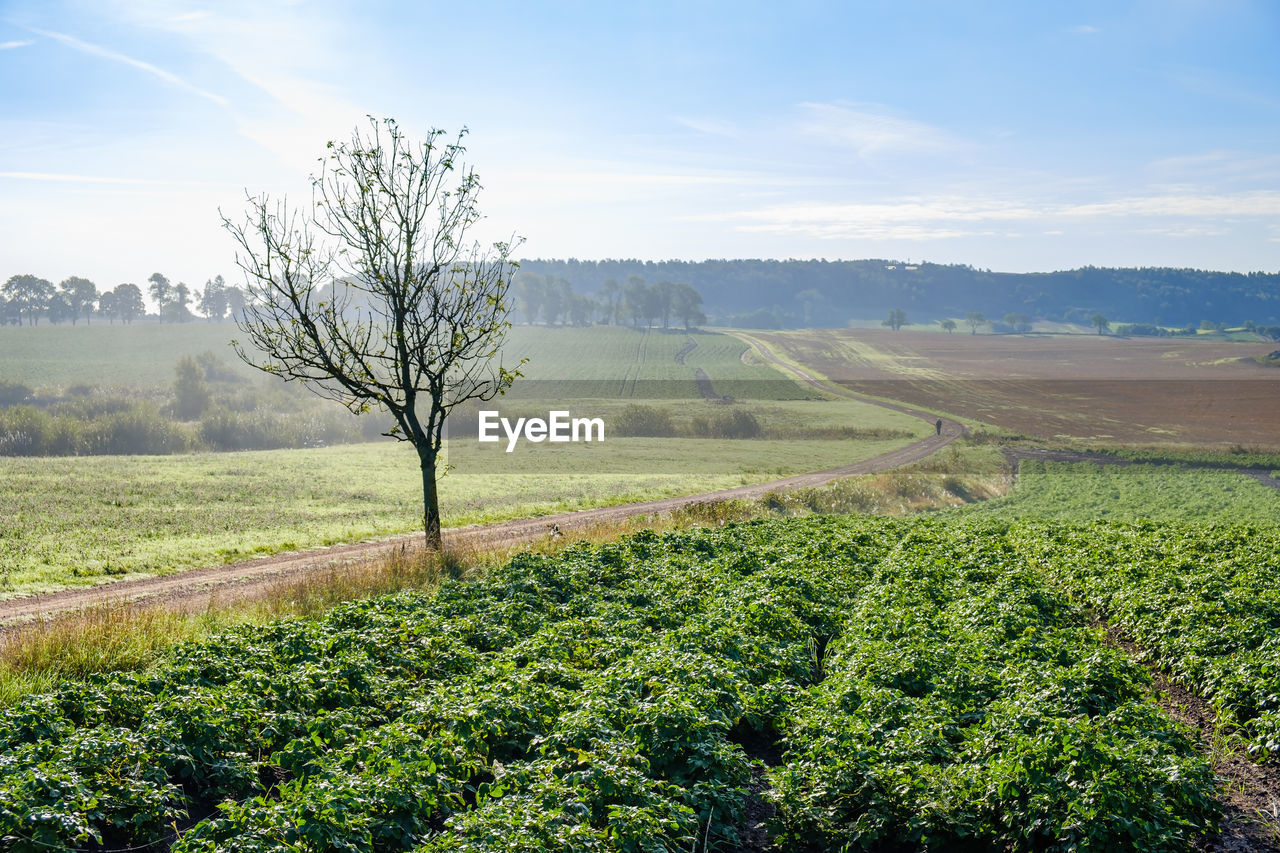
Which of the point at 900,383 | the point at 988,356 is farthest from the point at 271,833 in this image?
the point at 988,356

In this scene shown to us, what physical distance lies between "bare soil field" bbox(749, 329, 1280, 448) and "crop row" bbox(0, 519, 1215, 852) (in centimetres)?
7241

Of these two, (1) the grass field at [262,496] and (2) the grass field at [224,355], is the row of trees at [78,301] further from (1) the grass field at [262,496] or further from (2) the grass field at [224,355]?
(1) the grass field at [262,496]

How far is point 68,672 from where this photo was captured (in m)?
12.1

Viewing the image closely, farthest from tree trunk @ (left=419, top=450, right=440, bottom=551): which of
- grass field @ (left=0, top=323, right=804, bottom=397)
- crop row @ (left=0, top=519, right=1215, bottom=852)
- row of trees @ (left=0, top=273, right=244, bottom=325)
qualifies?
row of trees @ (left=0, top=273, right=244, bottom=325)

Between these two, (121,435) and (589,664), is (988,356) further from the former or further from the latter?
(589,664)

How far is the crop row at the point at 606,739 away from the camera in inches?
291

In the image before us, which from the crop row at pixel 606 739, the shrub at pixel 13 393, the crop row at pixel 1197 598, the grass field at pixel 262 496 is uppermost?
the shrub at pixel 13 393

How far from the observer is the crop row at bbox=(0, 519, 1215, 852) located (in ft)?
24.2

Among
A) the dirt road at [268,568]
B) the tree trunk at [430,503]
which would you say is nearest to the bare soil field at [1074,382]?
the dirt road at [268,568]

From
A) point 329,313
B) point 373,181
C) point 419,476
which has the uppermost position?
point 373,181

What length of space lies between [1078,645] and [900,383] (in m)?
107

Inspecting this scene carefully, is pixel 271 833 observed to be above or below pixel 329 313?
below

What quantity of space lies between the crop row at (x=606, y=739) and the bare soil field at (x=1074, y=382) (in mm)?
72412

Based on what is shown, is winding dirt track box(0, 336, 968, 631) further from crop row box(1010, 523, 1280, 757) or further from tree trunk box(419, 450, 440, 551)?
crop row box(1010, 523, 1280, 757)
